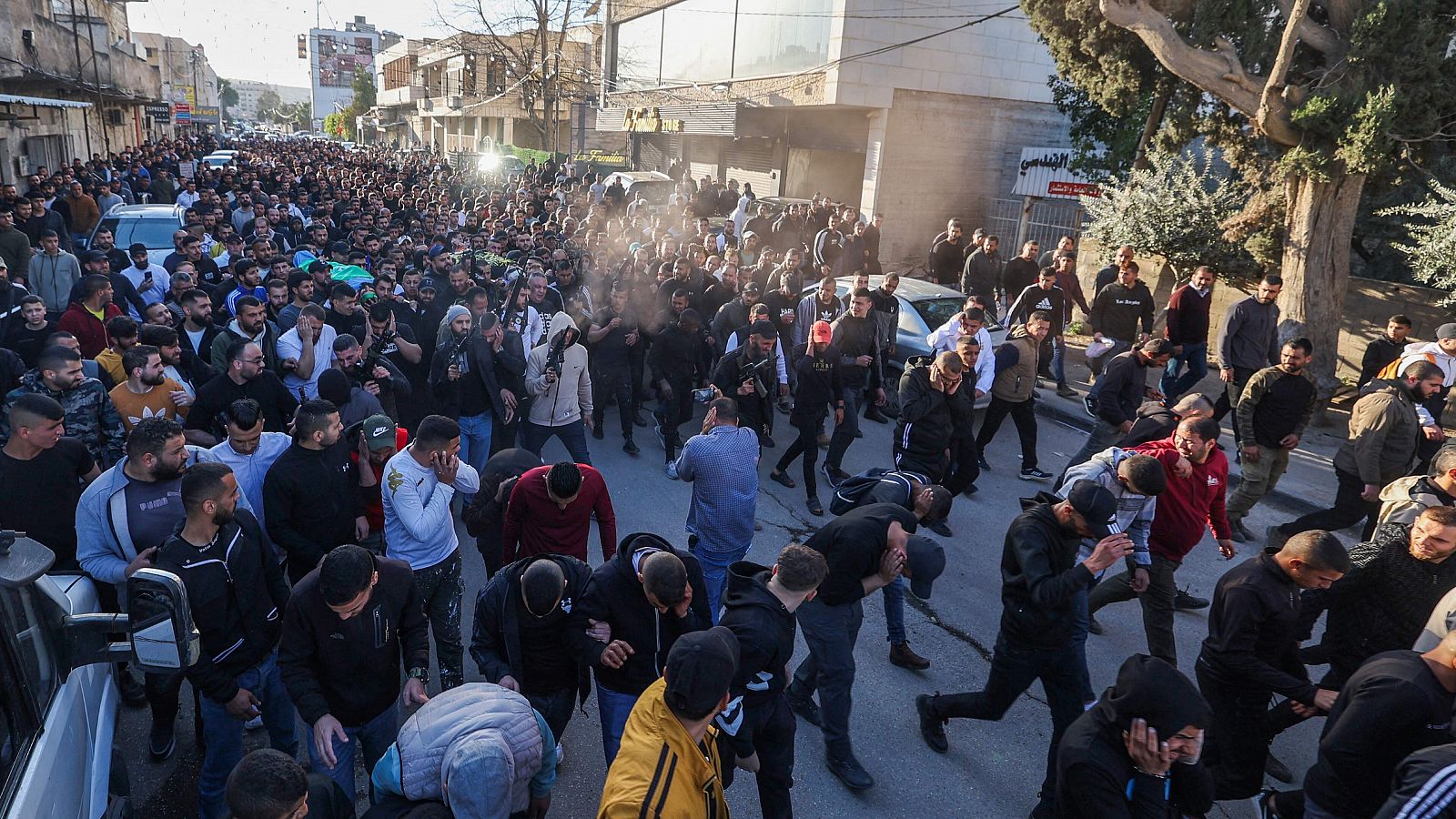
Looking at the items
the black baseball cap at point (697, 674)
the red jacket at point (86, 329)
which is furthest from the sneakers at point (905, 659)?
the red jacket at point (86, 329)

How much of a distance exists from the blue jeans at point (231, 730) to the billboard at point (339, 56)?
139 m

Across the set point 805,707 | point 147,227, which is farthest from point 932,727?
point 147,227

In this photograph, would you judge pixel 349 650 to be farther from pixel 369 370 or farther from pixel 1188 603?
pixel 1188 603

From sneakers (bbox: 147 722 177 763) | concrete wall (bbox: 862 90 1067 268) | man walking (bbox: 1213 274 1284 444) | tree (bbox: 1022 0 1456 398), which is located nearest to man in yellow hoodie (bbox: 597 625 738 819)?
sneakers (bbox: 147 722 177 763)

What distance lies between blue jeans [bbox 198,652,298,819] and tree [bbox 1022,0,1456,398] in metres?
11.1

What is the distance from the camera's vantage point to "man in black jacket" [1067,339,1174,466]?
6.75 m

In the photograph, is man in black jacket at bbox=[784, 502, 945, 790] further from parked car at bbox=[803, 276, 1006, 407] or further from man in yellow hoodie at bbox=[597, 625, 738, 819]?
parked car at bbox=[803, 276, 1006, 407]

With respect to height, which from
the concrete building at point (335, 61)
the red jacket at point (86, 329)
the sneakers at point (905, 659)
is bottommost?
the sneakers at point (905, 659)

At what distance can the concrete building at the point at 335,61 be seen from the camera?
122750 mm

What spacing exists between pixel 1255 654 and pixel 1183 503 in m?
1.46

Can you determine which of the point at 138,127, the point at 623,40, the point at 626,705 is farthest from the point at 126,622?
the point at 138,127

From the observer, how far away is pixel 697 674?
268 cm

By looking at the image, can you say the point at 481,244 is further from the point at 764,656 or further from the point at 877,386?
the point at 764,656

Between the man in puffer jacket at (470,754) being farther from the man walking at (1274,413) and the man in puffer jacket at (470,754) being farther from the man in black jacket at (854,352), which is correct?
the man walking at (1274,413)
